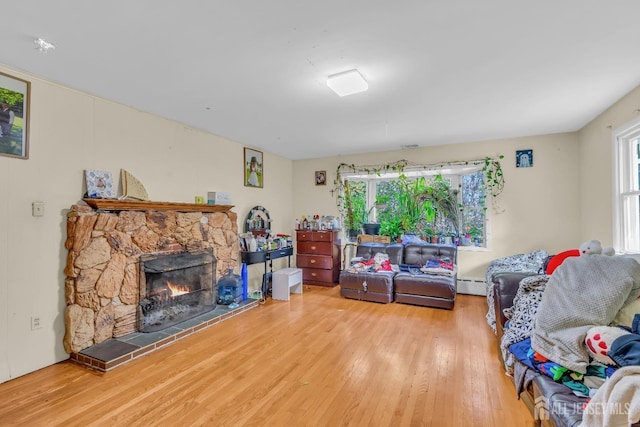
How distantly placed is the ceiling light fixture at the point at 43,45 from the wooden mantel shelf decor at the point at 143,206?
121cm

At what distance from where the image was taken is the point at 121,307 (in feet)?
9.29

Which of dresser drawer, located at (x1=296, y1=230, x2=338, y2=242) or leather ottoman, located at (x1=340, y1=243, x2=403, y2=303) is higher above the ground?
dresser drawer, located at (x1=296, y1=230, x2=338, y2=242)

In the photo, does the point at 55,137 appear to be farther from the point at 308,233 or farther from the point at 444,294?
the point at 444,294

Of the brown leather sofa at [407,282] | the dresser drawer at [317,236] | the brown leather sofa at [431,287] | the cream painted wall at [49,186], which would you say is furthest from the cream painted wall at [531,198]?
the cream painted wall at [49,186]

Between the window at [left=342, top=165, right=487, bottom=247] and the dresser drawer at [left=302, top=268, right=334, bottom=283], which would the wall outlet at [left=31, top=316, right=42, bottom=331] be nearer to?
the dresser drawer at [left=302, top=268, right=334, bottom=283]

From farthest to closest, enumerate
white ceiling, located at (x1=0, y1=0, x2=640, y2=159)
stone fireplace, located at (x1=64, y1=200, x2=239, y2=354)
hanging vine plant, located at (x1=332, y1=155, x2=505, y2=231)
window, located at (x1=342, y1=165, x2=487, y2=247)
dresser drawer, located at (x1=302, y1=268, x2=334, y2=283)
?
1. dresser drawer, located at (x1=302, y1=268, x2=334, y2=283)
2. window, located at (x1=342, y1=165, x2=487, y2=247)
3. hanging vine plant, located at (x1=332, y1=155, x2=505, y2=231)
4. stone fireplace, located at (x1=64, y1=200, x2=239, y2=354)
5. white ceiling, located at (x1=0, y1=0, x2=640, y2=159)

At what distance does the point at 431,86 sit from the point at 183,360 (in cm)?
337

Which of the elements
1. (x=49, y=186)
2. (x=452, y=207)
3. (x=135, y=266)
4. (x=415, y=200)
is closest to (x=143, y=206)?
(x=135, y=266)

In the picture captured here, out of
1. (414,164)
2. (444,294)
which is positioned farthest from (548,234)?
(414,164)

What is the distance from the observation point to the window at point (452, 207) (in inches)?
185

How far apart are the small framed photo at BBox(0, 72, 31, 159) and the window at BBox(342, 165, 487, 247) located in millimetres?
4363

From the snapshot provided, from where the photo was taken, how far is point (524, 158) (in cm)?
428

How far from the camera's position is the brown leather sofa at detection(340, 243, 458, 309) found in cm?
393

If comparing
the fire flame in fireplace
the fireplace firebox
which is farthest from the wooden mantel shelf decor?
the fire flame in fireplace
